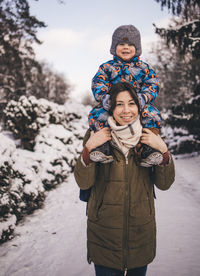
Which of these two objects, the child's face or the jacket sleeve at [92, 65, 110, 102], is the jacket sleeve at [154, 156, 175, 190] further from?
the child's face

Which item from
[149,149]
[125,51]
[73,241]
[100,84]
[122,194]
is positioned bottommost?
[73,241]

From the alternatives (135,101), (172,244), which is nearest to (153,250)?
(135,101)

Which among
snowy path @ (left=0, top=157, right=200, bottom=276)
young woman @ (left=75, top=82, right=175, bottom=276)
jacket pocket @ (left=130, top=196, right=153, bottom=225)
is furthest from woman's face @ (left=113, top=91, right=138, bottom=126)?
snowy path @ (left=0, top=157, right=200, bottom=276)

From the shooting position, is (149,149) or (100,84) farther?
(100,84)

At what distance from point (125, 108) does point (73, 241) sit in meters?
3.30

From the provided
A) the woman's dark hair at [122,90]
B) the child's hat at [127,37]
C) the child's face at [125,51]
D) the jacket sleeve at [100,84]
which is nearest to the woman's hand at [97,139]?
the woman's dark hair at [122,90]

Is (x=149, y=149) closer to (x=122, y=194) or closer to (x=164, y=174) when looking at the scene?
(x=164, y=174)

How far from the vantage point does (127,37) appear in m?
2.08

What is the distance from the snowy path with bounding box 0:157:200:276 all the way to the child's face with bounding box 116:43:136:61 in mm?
2974

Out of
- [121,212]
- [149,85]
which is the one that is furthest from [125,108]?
[121,212]

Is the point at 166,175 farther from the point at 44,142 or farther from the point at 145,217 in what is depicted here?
the point at 44,142

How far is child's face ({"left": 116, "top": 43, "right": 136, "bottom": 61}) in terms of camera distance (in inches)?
81.9

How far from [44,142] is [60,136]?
0.98m

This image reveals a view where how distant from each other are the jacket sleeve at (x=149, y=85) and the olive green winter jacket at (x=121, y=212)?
0.62 meters
